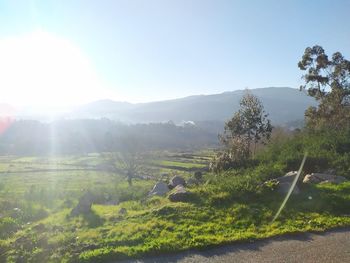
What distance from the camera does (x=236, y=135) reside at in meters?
47.9

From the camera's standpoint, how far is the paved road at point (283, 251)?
12330mm

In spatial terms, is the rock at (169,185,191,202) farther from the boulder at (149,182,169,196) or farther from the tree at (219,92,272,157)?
the tree at (219,92,272,157)

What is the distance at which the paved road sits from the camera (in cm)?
1233

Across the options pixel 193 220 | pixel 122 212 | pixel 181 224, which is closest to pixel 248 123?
pixel 122 212

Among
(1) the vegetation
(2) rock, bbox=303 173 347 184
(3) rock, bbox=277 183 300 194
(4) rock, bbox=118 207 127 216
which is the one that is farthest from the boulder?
(2) rock, bbox=303 173 347 184

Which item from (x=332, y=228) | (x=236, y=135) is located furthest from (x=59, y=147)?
(x=332, y=228)

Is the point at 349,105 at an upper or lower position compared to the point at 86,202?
upper

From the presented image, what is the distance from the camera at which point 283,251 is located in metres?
13.0

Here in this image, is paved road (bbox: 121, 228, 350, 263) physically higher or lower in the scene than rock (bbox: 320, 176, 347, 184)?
lower

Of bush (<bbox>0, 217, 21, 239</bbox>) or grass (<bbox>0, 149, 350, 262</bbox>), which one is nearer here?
grass (<bbox>0, 149, 350, 262</bbox>)

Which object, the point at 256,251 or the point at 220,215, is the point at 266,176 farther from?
the point at 256,251

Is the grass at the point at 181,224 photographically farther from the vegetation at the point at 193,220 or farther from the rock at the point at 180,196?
the rock at the point at 180,196

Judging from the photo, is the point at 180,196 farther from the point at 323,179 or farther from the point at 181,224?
the point at 323,179

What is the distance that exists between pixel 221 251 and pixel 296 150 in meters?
18.1
